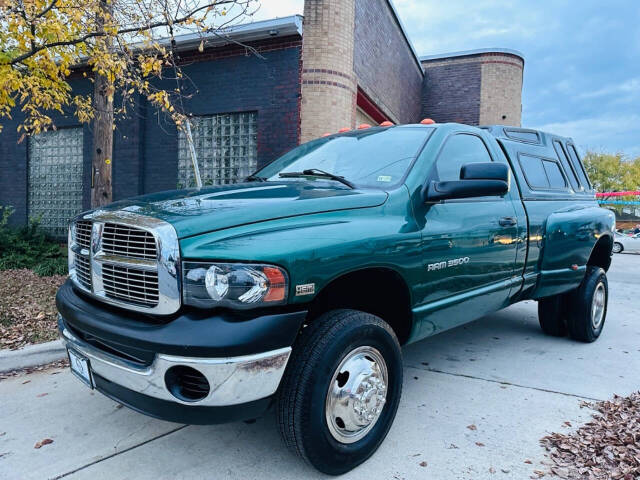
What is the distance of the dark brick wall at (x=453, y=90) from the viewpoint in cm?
1984

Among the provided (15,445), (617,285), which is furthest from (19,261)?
(617,285)

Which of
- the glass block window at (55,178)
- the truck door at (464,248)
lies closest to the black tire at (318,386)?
the truck door at (464,248)

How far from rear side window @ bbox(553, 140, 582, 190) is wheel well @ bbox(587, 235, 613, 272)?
666mm

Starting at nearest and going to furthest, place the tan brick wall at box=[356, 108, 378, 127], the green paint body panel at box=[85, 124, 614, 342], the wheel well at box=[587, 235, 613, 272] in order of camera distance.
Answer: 1. the green paint body panel at box=[85, 124, 614, 342]
2. the wheel well at box=[587, 235, 613, 272]
3. the tan brick wall at box=[356, 108, 378, 127]

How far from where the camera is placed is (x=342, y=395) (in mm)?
2395

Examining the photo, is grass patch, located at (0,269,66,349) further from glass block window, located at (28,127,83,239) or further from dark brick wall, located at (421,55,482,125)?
dark brick wall, located at (421,55,482,125)

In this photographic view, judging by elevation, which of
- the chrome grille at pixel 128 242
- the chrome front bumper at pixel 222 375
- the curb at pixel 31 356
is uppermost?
the chrome grille at pixel 128 242

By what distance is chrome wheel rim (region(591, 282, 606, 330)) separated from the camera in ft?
16.6

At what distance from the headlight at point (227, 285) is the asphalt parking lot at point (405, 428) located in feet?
3.38

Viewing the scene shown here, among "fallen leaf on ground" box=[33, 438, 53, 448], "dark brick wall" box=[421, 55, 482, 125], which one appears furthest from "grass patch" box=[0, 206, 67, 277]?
"dark brick wall" box=[421, 55, 482, 125]

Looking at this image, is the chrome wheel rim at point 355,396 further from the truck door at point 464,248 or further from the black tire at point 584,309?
the black tire at point 584,309

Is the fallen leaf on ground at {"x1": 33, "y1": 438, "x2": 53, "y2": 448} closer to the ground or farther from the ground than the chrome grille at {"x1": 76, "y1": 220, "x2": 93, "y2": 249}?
closer to the ground

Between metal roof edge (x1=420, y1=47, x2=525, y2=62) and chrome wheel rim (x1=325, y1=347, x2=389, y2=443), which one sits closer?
chrome wheel rim (x1=325, y1=347, x2=389, y2=443)


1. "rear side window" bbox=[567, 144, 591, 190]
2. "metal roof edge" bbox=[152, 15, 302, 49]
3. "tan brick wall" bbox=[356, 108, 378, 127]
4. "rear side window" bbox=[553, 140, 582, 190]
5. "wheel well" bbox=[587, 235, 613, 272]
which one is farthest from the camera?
"tan brick wall" bbox=[356, 108, 378, 127]
